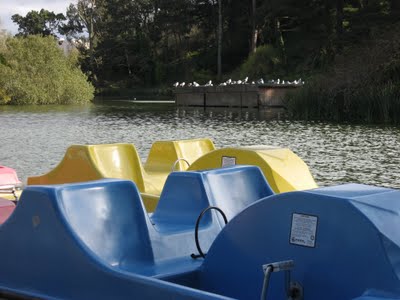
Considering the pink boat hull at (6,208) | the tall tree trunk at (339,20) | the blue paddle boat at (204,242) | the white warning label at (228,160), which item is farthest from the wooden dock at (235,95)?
the blue paddle boat at (204,242)

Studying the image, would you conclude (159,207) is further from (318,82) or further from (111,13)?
(111,13)

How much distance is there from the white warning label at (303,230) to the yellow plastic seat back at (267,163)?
143 inches

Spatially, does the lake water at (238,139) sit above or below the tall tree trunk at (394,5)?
below

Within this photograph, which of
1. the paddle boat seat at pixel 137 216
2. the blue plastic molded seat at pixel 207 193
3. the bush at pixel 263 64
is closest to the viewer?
the paddle boat seat at pixel 137 216

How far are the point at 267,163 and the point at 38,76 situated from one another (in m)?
44.8

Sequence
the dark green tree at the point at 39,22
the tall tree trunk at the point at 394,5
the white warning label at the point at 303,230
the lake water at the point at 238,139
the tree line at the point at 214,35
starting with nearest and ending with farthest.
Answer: the white warning label at the point at 303,230 → the lake water at the point at 238,139 → the tall tree trunk at the point at 394,5 → the tree line at the point at 214,35 → the dark green tree at the point at 39,22

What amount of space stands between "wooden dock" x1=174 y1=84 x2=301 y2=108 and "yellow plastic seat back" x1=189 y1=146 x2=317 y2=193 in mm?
27636

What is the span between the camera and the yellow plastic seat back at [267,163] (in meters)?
6.88

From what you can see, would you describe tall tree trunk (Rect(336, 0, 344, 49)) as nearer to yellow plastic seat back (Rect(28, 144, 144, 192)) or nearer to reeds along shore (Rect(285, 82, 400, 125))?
reeds along shore (Rect(285, 82, 400, 125))

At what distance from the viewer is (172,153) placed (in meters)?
8.73

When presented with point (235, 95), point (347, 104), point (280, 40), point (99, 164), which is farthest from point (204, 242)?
point (280, 40)

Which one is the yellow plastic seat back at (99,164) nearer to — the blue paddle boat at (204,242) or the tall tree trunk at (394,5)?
the blue paddle boat at (204,242)

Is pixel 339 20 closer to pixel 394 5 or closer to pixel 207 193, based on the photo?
pixel 394 5

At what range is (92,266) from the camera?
3736 mm
